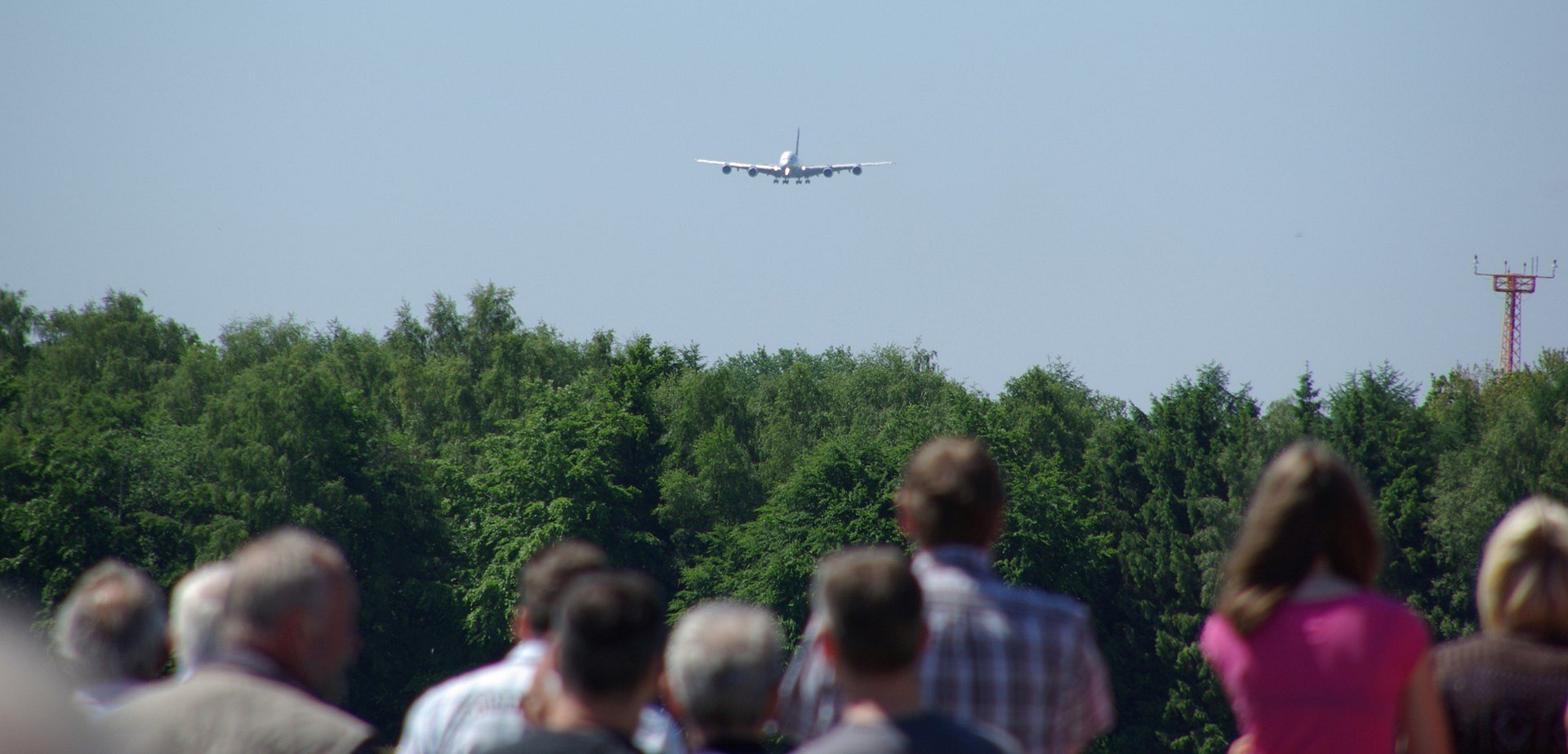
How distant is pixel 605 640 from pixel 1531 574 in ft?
8.31

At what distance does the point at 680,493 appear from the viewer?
51.0 meters

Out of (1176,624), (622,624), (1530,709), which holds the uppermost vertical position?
(622,624)

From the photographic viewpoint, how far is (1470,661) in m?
4.41

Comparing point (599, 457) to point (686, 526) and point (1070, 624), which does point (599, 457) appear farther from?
point (1070, 624)

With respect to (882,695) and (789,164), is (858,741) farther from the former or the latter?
(789,164)

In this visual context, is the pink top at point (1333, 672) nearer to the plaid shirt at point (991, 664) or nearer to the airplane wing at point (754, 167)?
the plaid shirt at point (991, 664)

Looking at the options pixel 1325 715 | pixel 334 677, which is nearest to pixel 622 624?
pixel 334 677

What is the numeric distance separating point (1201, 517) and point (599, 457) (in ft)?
59.8

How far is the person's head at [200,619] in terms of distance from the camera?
14.2 feet

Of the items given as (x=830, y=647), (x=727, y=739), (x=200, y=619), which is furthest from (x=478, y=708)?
(x=830, y=647)

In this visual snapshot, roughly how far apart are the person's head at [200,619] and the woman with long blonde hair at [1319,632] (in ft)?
8.85

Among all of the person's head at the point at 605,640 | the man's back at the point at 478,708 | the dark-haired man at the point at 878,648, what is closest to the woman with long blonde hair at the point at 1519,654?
the dark-haired man at the point at 878,648

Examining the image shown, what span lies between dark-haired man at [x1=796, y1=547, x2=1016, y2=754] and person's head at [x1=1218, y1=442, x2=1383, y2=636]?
0.91m

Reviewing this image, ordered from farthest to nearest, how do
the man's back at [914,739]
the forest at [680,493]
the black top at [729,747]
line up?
the forest at [680,493]
the black top at [729,747]
the man's back at [914,739]
